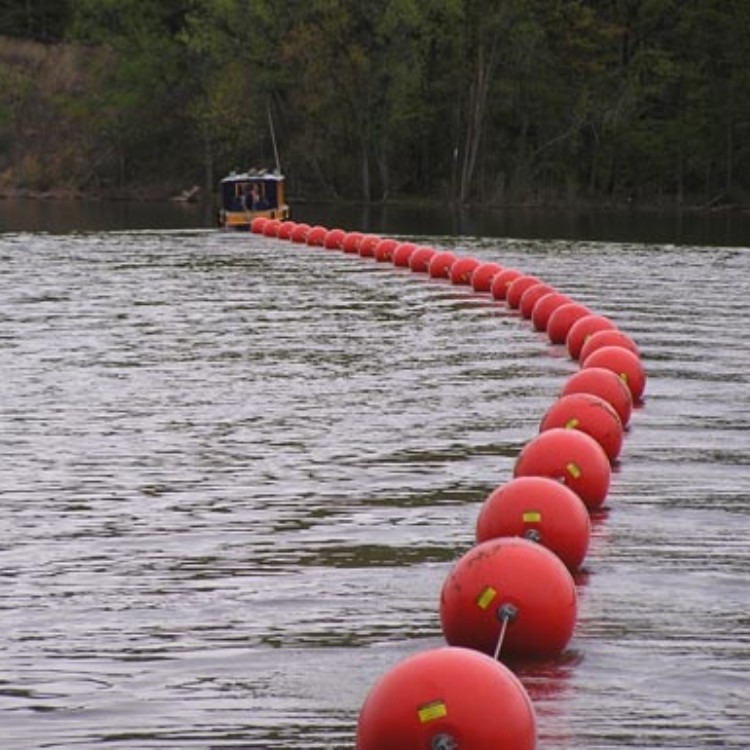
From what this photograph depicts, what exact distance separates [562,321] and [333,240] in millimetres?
24091

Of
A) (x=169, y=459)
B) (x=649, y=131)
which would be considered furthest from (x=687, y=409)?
(x=649, y=131)

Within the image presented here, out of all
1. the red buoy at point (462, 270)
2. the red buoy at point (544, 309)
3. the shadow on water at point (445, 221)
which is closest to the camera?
the red buoy at point (544, 309)

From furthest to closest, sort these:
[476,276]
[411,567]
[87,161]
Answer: [87,161], [476,276], [411,567]

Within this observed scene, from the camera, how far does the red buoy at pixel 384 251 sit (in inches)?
1828

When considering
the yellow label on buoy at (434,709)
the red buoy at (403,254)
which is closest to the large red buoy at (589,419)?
the yellow label on buoy at (434,709)

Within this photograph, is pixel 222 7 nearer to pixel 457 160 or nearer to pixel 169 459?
pixel 457 160

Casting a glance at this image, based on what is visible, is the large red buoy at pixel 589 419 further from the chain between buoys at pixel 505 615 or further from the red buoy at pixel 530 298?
the red buoy at pixel 530 298

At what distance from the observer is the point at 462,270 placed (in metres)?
39.6

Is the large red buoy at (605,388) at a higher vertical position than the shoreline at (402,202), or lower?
higher

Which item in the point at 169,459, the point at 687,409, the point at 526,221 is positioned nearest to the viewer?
the point at 169,459

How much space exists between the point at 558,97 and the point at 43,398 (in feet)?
224

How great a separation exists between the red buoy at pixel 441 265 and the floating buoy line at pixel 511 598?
68.8 ft

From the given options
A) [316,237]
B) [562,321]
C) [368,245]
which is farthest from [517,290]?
[316,237]

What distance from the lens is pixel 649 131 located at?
8731 cm
